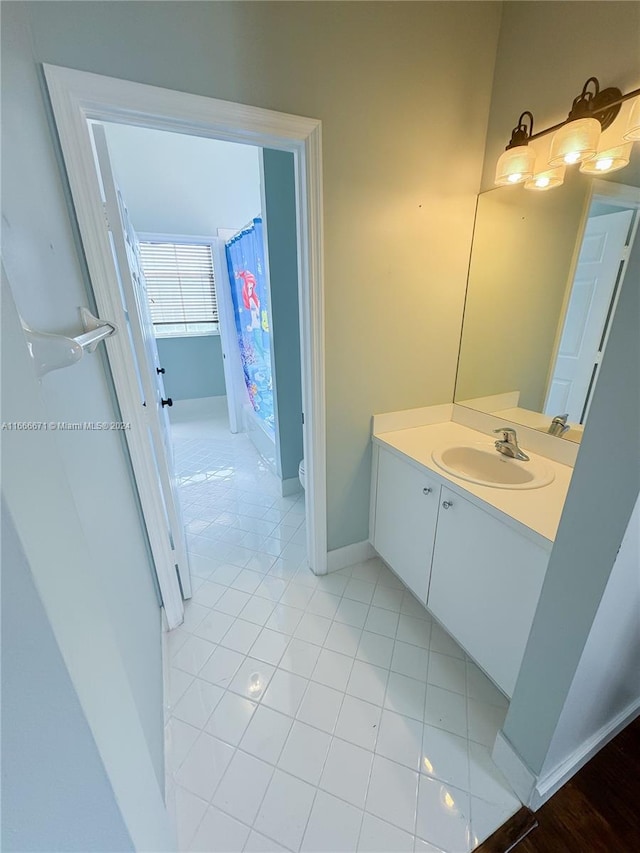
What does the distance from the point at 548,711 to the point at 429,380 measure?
1.35m

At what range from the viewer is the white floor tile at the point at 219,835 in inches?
35.9

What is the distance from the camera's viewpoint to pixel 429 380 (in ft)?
5.84

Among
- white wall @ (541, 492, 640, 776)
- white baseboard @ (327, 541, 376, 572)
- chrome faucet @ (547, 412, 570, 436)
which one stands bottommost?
white baseboard @ (327, 541, 376, 572)

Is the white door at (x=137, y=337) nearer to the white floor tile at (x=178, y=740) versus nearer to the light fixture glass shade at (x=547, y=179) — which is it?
the white floor tile at (x=178, y=740)

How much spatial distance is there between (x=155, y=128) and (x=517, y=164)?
132cm

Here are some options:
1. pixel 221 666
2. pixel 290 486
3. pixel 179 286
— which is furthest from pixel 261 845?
pixel 179 286

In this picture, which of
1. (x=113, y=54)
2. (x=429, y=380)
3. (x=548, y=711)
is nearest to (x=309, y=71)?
(x=113, y=54)

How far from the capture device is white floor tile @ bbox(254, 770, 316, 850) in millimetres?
935

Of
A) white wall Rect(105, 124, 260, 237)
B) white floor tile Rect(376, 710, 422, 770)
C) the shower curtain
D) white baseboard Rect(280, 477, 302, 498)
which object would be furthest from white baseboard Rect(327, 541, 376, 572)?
white wall Rect(105, 124, 260, 237)

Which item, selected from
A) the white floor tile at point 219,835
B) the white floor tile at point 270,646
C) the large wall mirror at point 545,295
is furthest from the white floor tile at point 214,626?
the large wall mirror at point 545,295

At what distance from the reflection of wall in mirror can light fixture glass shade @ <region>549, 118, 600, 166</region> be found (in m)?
0.13

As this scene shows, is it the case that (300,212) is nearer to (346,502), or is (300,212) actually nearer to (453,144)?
(453,144)

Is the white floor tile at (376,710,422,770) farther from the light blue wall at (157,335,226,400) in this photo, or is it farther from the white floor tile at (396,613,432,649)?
the light blue wall at (157,335,226,400)

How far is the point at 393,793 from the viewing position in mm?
1012
